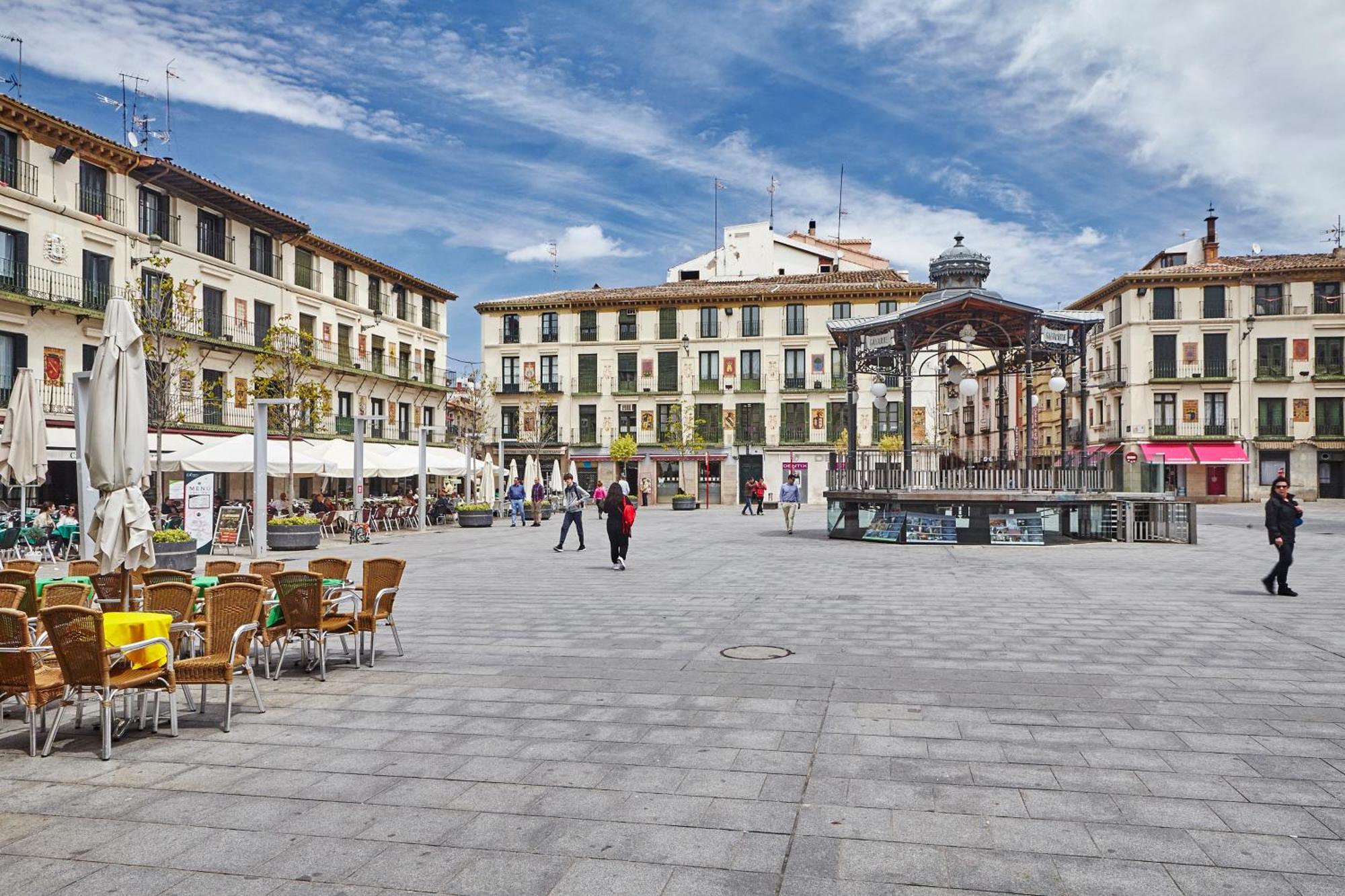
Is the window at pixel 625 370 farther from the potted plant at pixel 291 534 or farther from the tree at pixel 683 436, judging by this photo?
the potted plant at pixel 291 534

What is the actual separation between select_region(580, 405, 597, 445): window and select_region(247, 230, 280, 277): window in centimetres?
2042

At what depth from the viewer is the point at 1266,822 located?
405 centimetres

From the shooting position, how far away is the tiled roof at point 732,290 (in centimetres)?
5028

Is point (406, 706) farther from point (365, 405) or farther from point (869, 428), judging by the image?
point (869, 428)

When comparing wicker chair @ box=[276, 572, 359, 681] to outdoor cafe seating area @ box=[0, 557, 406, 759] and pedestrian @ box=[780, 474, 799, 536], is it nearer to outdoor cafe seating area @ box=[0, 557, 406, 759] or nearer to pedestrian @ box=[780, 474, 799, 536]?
outdoor cafe seating area @ box=[0, 557, 406, 759]

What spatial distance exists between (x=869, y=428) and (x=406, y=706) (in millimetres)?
45607

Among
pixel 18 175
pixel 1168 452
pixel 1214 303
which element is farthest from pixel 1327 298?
pixel 18 175

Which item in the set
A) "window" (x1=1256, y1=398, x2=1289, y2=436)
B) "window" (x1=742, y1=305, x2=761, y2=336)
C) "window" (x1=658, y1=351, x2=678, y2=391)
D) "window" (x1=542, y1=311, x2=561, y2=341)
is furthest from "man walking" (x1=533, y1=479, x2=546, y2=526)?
"window" (x1=1256, y1=398, x2=1289, y2=436)

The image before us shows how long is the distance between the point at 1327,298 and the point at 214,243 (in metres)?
51.2

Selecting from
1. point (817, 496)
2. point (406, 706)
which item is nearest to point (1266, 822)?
point (406, 706)

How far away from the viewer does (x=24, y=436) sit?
1527 cm

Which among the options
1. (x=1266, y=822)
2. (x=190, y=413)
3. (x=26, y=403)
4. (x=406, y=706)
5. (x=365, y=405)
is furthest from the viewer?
(x=365, y=405)

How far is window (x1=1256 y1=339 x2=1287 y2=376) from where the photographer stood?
47438mm

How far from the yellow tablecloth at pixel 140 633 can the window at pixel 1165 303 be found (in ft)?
171
